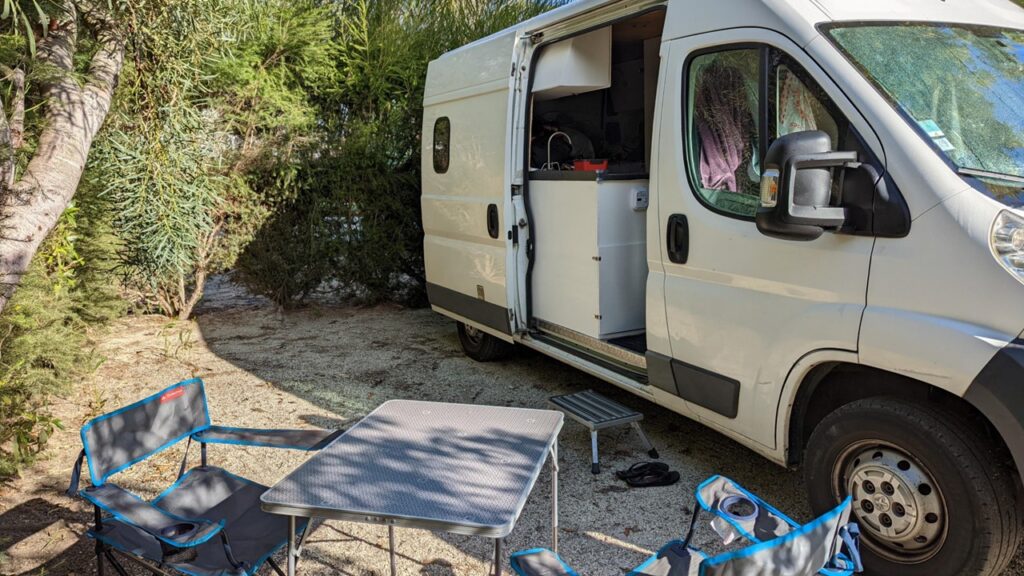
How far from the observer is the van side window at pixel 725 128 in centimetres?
343

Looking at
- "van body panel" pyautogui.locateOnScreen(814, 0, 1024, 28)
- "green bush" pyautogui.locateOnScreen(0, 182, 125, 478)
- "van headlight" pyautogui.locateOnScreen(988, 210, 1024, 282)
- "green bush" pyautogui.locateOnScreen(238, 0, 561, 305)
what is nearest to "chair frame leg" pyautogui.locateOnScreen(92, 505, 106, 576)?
"green bush" pyautogui.locateOnScreen(0, 182, 125, 478)

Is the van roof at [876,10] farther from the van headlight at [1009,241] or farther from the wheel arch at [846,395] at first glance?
the wheel arch at [846,395]

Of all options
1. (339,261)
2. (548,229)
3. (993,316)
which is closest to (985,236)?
(993,316)

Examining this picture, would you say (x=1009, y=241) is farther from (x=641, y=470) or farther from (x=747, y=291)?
(x=641, y=470)

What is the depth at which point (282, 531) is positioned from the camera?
294cm

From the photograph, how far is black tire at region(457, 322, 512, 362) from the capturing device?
6.29 m

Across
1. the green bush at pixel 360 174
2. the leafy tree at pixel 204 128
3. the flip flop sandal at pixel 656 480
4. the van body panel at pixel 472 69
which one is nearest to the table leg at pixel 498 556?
the flip flop sandal at pixel 656 480

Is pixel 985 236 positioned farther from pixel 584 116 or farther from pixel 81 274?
pixel 81 274

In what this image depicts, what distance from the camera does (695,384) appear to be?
375 cm

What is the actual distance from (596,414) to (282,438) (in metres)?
1.82

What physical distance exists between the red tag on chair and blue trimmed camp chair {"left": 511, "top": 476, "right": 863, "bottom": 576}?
5.39 ft

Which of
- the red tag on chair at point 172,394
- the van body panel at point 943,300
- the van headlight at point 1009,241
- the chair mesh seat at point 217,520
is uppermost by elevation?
the van headlight at point 1009,241

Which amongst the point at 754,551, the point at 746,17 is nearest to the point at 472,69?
the point at 746,17

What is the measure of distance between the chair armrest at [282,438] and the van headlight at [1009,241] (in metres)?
2.41
